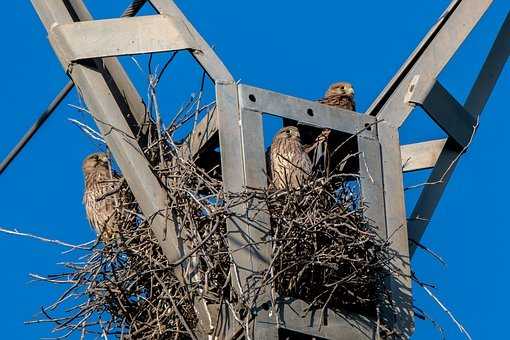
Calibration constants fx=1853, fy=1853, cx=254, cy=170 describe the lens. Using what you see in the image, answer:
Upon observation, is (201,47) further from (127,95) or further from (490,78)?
(490,78)

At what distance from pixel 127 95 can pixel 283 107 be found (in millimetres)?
1356

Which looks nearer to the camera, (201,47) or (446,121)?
(201,47)

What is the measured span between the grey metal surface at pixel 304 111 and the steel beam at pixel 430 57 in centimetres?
25

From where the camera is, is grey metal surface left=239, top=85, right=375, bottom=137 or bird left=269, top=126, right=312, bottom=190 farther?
bird left=269, top=126, right=312, bottom=190

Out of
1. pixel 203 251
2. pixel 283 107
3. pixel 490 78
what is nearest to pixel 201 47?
pixel 283 107

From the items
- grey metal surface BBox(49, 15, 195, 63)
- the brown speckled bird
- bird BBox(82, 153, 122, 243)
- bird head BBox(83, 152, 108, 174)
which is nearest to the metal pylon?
grey metal surface BBox(49, 15, 195, 63)

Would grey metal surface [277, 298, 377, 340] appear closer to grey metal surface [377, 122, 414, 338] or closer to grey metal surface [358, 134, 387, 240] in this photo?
grey metal surface [377, 122, 414, 338]

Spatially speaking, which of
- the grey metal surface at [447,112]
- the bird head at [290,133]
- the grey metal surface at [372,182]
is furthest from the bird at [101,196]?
the grey metal surface at [447,112]

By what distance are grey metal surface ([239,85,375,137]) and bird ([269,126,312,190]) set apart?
1.71 feet

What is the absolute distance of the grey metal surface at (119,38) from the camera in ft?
30.6

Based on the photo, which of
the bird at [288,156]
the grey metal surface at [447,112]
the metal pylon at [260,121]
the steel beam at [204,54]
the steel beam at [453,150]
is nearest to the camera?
the metal pylon at [260,121]

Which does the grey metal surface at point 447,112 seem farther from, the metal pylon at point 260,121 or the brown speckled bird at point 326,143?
the brown speckled bird at point 326,143

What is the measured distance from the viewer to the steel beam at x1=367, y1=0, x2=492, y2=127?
32.6 ft

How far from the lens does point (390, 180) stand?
966 cm
